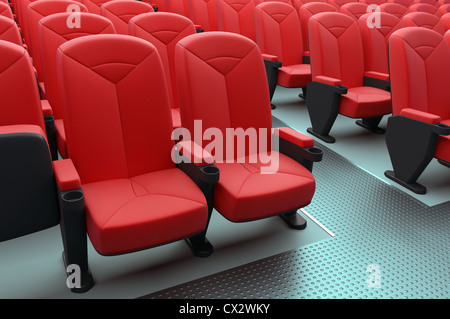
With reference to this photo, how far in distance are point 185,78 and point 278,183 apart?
0.60m

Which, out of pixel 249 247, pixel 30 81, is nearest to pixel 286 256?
pixel 249 247

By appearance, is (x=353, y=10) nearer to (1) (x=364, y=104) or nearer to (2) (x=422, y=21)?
(2) (x=422, y=21)

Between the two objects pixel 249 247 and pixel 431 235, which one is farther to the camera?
pixel 431 235

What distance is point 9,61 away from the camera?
1.45 metres

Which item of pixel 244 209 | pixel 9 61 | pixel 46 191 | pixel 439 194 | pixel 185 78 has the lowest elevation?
pixel 439 194

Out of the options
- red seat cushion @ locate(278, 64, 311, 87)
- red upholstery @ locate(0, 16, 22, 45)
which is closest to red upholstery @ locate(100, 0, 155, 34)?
red upholstery @ locate(0, 16, 22, 45)

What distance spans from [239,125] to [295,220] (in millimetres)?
527

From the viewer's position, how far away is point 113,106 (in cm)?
154

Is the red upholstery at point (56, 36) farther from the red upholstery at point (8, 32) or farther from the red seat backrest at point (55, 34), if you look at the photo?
the red upholstery at point (8, 32)

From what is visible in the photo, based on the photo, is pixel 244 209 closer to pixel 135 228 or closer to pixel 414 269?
pixel 135 228

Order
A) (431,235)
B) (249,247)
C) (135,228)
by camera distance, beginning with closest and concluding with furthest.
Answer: (135,228)
(249,247)
(431,235)

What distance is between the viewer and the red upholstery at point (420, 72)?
221 cm

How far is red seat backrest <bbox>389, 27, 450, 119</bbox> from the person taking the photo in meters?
2.21

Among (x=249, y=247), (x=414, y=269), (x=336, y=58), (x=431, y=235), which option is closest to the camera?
(x=414, y=269)
